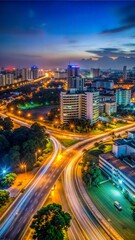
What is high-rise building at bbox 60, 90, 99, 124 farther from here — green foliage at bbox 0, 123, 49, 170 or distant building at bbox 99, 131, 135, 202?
distant building at bbox 99, 131, 135, 202

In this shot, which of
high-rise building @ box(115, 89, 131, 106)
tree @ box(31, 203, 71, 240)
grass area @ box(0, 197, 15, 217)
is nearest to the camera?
tree @ box(31, 203, 71, 240)

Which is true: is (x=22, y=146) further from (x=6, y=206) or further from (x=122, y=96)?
(x=122, y=96)

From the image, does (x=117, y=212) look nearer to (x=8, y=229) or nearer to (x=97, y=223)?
(x=97, y=223)

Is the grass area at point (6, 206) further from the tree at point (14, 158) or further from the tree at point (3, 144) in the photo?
the tree at point (3, 144)

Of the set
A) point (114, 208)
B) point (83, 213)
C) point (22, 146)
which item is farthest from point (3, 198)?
point (114, 208)

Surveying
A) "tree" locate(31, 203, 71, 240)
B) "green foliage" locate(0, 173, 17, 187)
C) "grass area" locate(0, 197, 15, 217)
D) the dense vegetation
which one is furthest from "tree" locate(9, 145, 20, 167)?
"tree" locate(31, 203, 71, 240)

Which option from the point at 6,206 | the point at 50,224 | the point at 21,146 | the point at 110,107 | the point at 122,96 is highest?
the point at 122,96

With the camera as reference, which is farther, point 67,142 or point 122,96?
point 122,96
